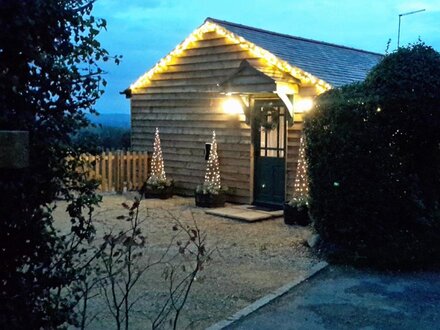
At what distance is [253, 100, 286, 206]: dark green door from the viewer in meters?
12.1

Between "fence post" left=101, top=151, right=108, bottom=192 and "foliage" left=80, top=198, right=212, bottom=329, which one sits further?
"fence post" left=101, top=151, right=108, bottom=192

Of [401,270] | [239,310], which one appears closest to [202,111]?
[401,270]

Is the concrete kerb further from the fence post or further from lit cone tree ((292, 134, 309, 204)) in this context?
the fence post

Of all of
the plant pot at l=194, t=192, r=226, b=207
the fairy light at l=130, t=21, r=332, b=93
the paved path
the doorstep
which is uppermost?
the fairy light at l=130, t=21, r=332, b=93

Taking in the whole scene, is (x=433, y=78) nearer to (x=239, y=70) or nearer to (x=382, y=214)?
(x=382, y=214)

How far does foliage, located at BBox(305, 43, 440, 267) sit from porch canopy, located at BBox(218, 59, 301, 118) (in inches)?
141

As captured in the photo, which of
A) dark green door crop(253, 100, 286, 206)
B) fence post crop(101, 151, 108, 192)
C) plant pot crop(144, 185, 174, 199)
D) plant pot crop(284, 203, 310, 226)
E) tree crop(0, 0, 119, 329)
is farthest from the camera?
fence post crop(101, 151, 108, 192)

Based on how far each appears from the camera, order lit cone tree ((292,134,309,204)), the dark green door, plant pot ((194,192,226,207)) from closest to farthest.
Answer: lit cone tree ((292,134,309,204)) < the dark green door < plant pot ((194,192,226,207))

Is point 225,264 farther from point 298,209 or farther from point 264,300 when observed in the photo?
point 298,209

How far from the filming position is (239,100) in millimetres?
12500

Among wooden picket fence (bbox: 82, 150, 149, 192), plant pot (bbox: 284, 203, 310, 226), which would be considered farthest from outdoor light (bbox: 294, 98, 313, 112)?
wooden picket fence (bbox: 82, 150, 149, 192)

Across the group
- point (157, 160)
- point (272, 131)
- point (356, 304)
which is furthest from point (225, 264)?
point (157, 160)

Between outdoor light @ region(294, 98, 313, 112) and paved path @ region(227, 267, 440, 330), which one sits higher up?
outdoor light @ region(294, 98, 313, 112)

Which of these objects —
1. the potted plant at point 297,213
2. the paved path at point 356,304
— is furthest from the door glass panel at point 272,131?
the paved path at point 356,304
